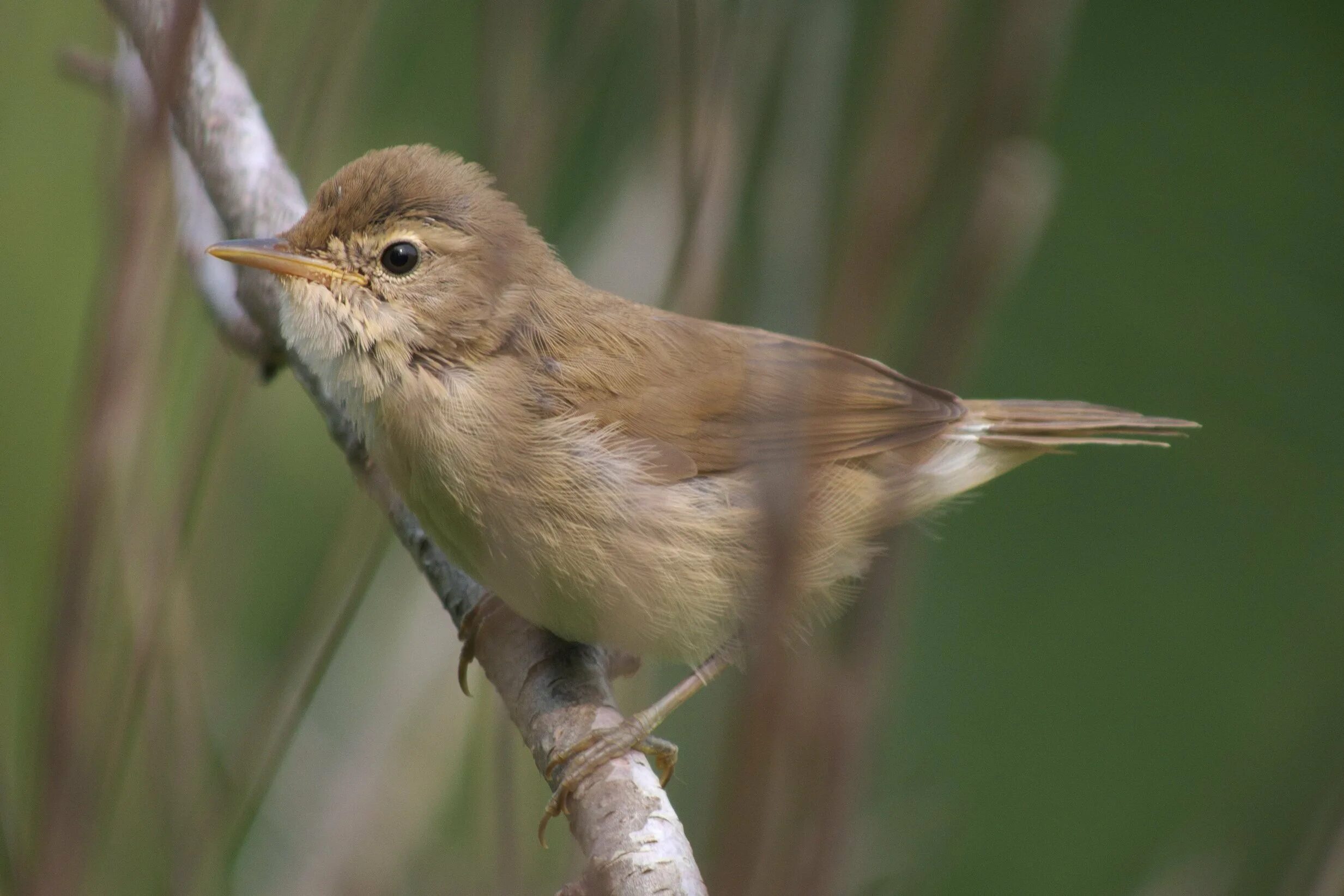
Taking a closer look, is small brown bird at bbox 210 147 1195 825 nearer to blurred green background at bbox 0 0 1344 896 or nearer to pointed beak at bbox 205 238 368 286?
pointed beak at bbox 205 238 368 286

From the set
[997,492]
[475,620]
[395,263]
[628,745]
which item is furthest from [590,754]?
[997,492]

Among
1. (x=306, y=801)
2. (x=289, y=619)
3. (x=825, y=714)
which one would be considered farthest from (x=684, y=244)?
(x=289, y=619)

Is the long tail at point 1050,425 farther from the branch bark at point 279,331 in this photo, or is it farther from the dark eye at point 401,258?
the dark eye at point 401,258

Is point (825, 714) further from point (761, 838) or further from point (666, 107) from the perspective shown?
point (666, 107)

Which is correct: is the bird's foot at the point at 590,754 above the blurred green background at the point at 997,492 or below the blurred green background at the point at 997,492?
below

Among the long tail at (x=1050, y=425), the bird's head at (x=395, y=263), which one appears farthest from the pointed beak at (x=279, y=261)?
the long tail at (x=1050, y=425)

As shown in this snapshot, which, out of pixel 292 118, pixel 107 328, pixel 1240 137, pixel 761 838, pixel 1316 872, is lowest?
pixel 1316 872

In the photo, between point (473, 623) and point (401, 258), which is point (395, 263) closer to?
point (401, 258)
